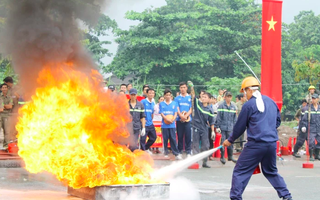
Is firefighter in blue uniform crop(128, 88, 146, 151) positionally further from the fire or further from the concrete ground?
the fire

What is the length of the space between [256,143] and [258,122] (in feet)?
0.95

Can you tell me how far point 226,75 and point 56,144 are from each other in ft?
99.3

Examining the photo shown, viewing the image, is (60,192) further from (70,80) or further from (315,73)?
(315,73)

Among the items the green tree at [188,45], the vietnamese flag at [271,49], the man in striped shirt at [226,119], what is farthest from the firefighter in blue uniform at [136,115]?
the green tree at [188,45]

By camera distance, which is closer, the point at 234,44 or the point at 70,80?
the point at 70,80

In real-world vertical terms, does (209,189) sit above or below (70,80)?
below

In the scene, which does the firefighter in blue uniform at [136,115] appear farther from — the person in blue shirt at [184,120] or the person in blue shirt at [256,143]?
the person in blue shirt at [256,143]

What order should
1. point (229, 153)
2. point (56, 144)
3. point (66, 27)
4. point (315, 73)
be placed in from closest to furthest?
point (56, 144), point (66, 27), point (229, 153), point (315, 73)

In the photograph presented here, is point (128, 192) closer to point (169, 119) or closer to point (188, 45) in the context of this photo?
point (169, 119)

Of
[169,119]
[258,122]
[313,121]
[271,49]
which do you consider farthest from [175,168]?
[313,121]

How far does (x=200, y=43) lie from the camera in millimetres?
36719

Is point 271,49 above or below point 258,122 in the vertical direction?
above

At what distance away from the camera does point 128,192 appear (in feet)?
21.9

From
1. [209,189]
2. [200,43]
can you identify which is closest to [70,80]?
[209,189]
